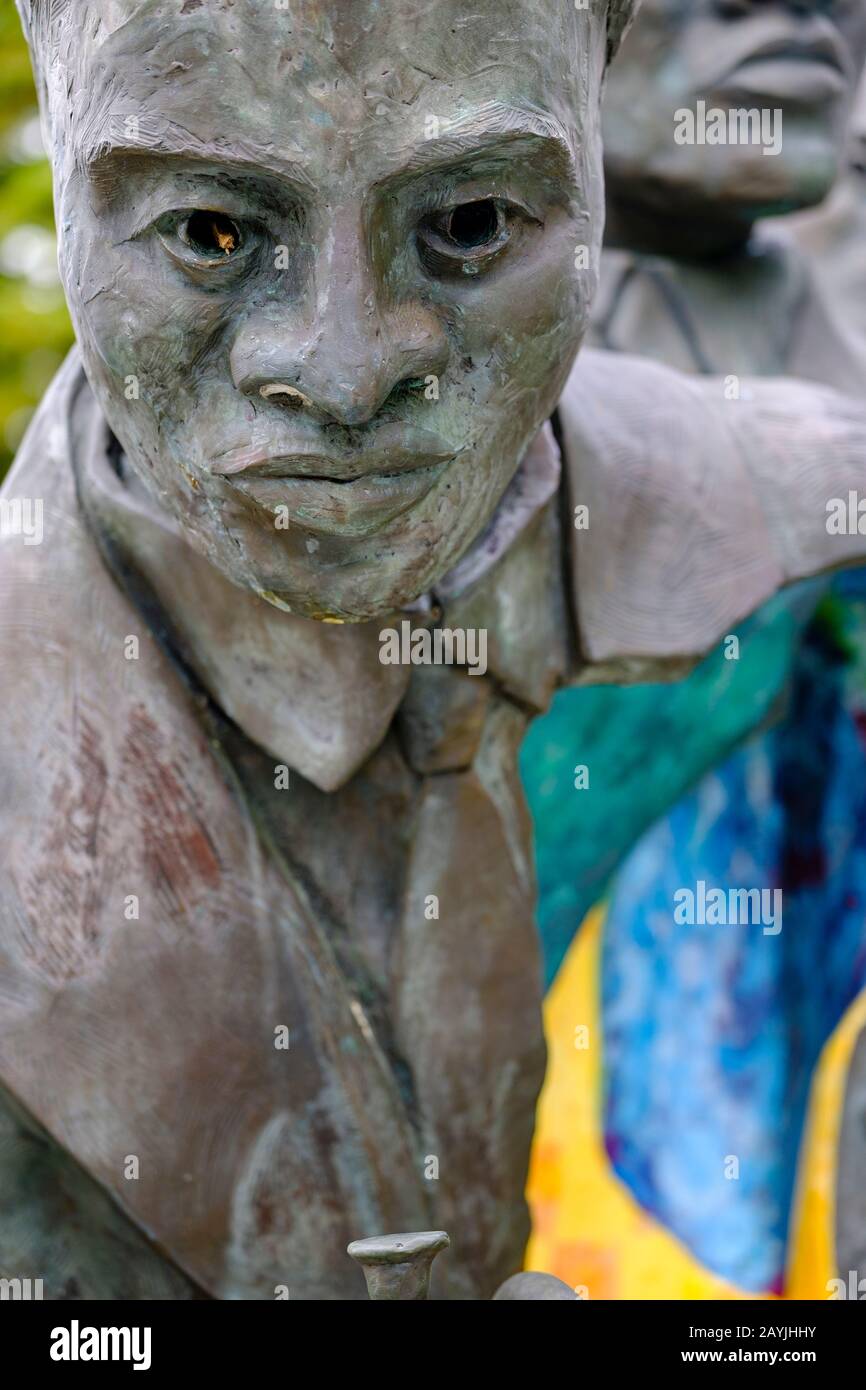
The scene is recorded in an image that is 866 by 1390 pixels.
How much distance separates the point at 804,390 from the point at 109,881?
67 centimetres

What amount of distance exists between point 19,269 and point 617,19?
269 centimetres

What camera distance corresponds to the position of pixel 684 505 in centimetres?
143

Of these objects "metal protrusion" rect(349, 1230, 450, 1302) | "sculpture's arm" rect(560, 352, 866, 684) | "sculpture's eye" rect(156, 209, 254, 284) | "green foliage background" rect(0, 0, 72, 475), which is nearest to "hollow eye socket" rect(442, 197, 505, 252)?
"sculpture's eye" rect(156, 209, 254, 284)

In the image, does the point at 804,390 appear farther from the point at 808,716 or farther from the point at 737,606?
the point at 808,716

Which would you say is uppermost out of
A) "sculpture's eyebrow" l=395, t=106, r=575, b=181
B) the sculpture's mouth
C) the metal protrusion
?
"sculpture's eyebrow" l=395, t=106, r=575, b=181

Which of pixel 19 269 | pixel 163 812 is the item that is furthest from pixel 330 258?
pixel 19 269

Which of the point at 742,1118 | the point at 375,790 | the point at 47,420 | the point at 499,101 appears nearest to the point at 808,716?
the point at 742,1118

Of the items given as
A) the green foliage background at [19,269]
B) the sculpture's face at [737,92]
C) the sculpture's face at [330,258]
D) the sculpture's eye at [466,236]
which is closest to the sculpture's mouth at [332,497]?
the sculpture's face at [330,258]

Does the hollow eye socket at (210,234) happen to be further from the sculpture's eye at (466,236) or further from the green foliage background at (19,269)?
the green foliage background at (19,269)

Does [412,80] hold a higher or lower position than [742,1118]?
higher

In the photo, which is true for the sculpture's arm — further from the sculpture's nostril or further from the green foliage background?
the green foliage background

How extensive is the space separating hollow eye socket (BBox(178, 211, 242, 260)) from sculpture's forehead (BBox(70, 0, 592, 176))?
58 mm

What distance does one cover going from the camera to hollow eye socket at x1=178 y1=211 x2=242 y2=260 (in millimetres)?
1048

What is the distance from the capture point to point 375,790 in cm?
132
